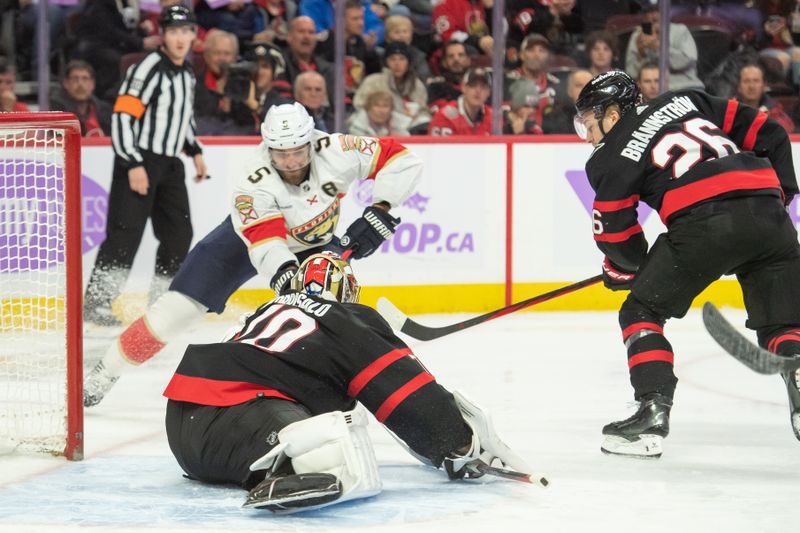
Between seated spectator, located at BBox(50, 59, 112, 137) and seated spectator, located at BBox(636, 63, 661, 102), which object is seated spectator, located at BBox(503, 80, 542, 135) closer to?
seated spectator, located at BBox(636, 63, 661, 102)

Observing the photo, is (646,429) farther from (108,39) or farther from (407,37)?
(108,39)

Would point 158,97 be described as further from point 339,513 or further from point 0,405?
point 339,513

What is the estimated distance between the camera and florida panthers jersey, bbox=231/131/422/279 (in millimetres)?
3750

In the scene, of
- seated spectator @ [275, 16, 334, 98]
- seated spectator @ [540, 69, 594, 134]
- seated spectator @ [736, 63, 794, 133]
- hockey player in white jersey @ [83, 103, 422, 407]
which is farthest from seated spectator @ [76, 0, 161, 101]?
seated spectator @ [736, 63, 794, 133]

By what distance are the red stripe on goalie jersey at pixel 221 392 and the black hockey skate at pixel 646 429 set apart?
94cm

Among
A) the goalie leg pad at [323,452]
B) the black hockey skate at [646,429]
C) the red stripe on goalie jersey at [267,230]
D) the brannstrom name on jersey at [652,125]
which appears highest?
the brannstrom name on jersey at [652,125]

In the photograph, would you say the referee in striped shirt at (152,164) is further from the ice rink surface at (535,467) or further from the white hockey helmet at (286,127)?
the white hockey helmet at (286,127)

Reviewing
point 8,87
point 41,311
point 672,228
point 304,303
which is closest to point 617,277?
point 672,228

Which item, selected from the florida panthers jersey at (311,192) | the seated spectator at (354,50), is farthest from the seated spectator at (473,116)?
the florida panthers jersey at (311,192)

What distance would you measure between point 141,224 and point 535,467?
2.96m

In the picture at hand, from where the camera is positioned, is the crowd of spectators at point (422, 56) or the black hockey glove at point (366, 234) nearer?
the black hockey glove at point (366, 234)

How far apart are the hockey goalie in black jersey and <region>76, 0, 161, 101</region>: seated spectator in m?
3.05

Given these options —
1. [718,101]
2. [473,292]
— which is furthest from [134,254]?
[718,101]

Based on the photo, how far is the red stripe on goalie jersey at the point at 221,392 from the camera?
2.76 m
